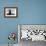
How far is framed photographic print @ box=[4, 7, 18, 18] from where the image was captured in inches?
179

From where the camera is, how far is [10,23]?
4555 millimetres

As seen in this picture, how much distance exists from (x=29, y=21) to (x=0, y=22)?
989 millimetres

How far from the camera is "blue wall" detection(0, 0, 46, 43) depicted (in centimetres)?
454

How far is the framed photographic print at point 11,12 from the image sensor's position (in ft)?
14.9

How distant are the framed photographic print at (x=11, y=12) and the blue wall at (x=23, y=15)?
0.34ft

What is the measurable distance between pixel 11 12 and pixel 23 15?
42 centimetres

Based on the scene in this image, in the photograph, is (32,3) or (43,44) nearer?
(43,44)

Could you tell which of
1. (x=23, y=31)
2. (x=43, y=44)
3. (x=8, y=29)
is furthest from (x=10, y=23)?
(x=43, y=44)

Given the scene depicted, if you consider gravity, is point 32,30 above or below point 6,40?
above

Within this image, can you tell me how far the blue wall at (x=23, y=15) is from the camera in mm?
4543

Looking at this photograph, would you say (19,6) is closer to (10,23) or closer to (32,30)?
(10,23)

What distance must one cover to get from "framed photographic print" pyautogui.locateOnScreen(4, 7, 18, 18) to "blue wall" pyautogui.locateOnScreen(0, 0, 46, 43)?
103 millimetres

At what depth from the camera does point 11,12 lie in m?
4.56

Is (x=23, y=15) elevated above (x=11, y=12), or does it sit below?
below
